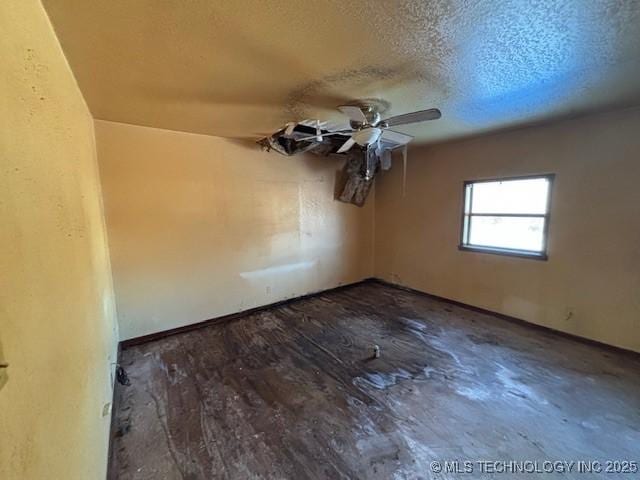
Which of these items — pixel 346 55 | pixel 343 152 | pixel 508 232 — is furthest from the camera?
pixel 343 152

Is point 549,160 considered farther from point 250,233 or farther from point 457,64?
point 250,233

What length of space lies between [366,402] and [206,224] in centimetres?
266

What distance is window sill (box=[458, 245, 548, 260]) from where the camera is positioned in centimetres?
321

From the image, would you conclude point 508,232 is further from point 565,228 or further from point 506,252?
point 565,228

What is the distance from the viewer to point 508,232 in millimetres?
3527

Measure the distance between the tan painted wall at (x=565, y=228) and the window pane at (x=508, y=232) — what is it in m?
0.16

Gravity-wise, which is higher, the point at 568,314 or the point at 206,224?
the point at 206,224

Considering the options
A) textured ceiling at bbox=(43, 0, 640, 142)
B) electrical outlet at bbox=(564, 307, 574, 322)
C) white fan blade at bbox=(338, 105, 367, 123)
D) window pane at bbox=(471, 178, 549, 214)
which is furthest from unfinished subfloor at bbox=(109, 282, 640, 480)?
textured ceiling at bbox=(43, 0, 640, 142)

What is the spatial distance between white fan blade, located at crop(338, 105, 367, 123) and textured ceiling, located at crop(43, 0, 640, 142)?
15 cm

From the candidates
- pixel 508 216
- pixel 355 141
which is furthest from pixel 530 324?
pixel 355 141

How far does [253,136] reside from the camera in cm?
343

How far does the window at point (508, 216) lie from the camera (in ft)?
10.5

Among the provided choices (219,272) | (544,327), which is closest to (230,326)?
(219,272)

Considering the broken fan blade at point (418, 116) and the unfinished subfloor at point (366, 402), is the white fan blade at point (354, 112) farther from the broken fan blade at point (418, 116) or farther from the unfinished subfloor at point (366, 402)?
the unfinished subfloor at point (366, 402)
